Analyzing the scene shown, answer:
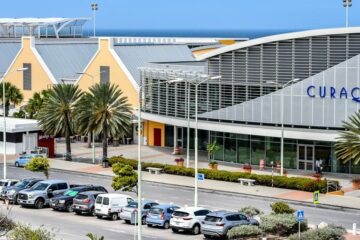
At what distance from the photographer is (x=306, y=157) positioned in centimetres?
7419

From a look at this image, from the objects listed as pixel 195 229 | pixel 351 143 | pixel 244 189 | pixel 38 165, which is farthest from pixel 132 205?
pixel 351 143

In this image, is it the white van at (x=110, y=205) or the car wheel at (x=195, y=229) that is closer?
the car wheel at (x=195, y=229)

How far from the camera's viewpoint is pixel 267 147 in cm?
7612

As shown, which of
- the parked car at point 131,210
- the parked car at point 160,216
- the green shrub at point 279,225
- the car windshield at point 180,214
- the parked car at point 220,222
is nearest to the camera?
the parked car at point 220,222

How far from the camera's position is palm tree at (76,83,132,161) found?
250 ft

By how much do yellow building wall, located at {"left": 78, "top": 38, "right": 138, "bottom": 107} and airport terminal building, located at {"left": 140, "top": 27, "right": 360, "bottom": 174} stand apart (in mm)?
14272

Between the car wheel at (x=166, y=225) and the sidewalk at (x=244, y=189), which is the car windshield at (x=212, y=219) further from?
the sidewalk at (x=244, y=189)

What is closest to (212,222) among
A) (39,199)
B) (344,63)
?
(39,199)

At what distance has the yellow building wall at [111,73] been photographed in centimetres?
9725

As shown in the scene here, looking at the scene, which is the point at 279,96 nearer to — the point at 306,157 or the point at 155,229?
the point at 306,157

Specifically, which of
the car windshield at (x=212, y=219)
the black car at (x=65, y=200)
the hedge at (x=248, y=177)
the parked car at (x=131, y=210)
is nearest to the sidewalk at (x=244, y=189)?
the hedge at (x=248, y=177)

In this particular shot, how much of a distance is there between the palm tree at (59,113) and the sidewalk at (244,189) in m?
3.56

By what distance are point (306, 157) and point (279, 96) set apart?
5.24 meters

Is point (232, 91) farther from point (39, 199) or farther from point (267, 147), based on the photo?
point (39, 199)
